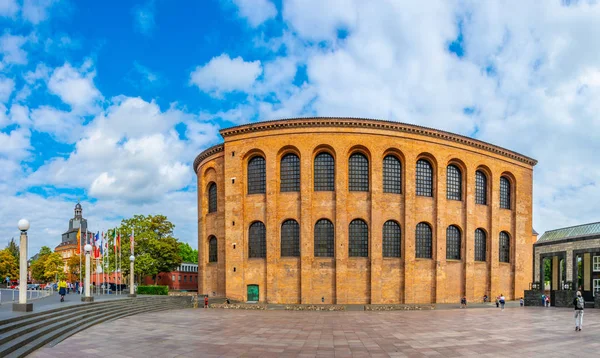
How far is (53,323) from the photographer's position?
50.4 feet

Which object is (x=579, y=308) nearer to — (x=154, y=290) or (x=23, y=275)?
(x=23, y=275)

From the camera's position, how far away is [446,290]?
3459 centimetres

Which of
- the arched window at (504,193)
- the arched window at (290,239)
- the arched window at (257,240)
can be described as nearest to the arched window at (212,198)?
the arched window at (257,240)

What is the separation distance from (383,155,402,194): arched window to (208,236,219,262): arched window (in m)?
17.0

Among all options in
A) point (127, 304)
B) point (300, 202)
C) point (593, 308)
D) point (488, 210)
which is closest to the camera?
point (127, 304)

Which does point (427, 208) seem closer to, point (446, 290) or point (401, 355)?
point (446, 290)

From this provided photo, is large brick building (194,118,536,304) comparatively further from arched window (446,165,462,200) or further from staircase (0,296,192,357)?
staircase (0,296,192,357)

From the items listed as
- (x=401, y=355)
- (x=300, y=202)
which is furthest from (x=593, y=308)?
(x=401, y=355)

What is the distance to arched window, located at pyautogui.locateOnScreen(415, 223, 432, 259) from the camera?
1358 inches

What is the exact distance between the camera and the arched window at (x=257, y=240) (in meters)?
33.9

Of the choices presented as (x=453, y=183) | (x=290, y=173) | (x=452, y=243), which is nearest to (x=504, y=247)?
(x=452, y=243)

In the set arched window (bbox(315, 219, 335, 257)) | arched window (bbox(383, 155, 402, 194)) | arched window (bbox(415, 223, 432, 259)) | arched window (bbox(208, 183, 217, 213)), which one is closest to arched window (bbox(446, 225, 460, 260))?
arched window (bbox(415, 223, 432, 259))

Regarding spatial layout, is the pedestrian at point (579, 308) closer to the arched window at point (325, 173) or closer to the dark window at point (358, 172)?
the dark window at point (358, 172)

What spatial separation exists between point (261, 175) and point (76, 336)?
21387mm
